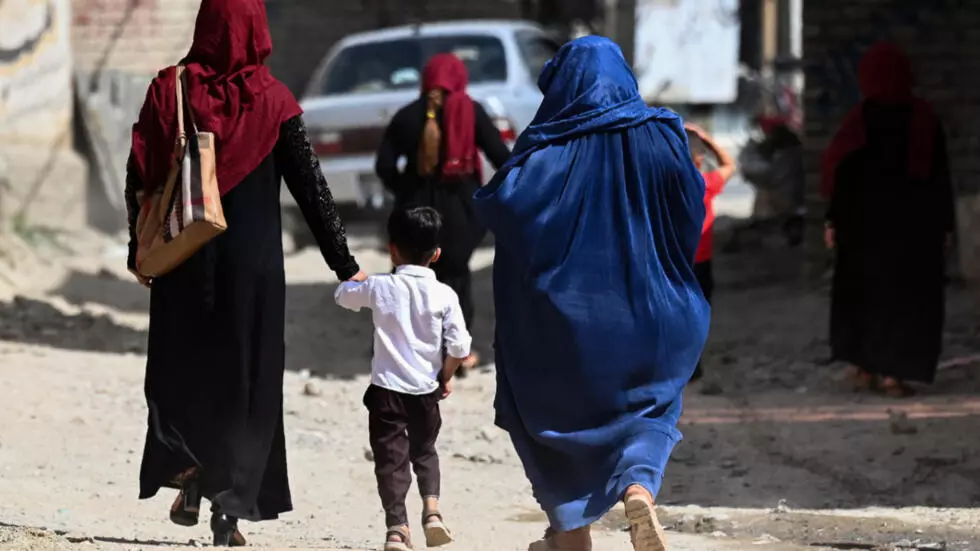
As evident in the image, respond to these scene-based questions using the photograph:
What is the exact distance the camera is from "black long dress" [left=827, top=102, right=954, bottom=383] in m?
7.57

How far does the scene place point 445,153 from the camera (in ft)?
25.9

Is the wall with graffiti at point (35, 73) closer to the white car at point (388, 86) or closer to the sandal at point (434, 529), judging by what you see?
the white car at point (388, 86)

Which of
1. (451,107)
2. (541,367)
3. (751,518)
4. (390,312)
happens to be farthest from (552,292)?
(451,107)

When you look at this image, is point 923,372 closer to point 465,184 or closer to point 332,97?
point 465,184

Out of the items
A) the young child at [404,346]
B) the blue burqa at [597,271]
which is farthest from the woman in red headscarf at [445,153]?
the blue burqa at [597,271]

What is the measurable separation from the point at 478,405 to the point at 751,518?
7.30 ft

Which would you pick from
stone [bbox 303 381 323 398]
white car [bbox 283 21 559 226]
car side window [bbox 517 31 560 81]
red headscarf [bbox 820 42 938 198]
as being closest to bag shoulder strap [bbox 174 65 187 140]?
stone [bbox 303 381 323 398]

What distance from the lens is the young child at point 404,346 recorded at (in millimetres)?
4848

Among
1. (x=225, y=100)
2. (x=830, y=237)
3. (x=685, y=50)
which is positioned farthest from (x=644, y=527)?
(x=685, y=50)

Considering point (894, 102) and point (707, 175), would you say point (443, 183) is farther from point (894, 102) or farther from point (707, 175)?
point (894, 102)

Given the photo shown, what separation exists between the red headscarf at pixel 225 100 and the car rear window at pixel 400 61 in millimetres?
7398

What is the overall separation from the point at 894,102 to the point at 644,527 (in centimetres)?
383

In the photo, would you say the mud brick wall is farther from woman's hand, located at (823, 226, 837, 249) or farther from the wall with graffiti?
the wall with graffiti

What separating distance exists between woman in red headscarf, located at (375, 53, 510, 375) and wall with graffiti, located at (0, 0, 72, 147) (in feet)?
14.1
